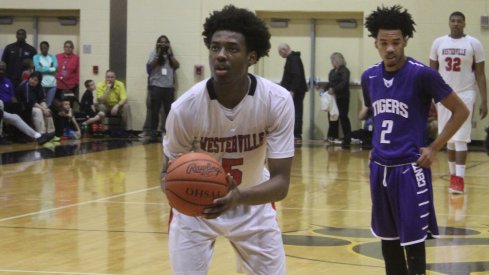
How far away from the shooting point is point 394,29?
5.23m

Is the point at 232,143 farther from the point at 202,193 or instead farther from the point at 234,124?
the point at 202,193

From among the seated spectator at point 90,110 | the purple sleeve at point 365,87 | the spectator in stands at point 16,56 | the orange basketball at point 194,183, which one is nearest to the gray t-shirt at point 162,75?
the seated spectator at point 90,110

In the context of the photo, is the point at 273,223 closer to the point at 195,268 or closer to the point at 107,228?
the point at 195,268

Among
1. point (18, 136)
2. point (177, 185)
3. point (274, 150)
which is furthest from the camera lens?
point (18, 136)

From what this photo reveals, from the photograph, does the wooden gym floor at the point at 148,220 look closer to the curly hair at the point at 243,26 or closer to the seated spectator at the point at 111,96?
Result: the curly hair at the point at 243,26

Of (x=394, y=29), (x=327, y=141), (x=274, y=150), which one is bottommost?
(x=327, y=141)

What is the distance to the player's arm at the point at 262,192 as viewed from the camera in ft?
11.6

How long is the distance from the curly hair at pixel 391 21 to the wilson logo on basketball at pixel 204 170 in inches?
80.7

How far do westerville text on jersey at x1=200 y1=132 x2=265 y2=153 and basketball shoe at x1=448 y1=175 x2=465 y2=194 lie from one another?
6464mm

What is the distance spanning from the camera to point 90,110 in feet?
60.7

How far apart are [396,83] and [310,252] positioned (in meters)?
2.01

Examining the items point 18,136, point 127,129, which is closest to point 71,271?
point 18,136

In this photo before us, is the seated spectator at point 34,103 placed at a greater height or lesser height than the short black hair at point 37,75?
lesser

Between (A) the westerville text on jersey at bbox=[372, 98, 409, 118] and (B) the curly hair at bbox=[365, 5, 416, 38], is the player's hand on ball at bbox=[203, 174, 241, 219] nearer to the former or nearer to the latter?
(A) the westerville text on jersey at bbox=[372, 98, 409, 118]
